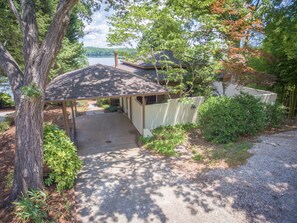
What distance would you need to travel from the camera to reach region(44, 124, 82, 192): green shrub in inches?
209

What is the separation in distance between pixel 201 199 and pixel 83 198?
10.4ft

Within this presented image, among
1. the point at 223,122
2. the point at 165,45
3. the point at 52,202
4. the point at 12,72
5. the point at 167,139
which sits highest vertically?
the point at 165,45

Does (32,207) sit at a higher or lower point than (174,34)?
lower

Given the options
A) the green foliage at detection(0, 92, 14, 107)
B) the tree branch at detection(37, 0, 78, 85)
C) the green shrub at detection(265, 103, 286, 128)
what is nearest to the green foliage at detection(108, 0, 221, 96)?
the green shrub at detection(265, 103, 286, 128)

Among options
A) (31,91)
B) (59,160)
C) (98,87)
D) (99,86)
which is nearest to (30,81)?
(31,91)

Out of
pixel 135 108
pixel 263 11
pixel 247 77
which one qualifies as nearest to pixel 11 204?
pixel 135 108

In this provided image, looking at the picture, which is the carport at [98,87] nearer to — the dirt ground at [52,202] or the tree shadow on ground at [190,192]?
the dirt ground at [52,202]

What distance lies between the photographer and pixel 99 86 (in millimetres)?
8609

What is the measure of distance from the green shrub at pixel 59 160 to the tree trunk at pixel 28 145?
49 cm

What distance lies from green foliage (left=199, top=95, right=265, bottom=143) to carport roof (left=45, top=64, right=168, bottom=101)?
7.76ft

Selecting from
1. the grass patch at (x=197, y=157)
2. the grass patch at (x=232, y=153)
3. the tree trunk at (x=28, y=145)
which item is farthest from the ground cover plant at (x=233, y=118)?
the tree trunk at (x=28, y=145)

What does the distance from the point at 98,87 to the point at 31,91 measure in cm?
430

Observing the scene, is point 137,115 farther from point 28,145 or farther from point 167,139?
point 28,145

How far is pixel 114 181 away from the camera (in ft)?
19.9
